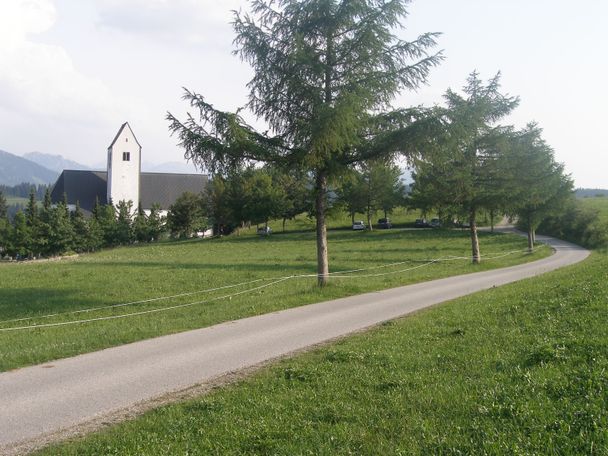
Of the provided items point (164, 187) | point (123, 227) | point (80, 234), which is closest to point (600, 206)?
point (123, 227)

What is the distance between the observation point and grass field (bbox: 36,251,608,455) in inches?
185

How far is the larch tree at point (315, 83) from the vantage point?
51.0 feet

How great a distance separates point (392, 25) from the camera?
1630 cm

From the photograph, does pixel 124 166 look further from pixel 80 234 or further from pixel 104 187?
pixel 80 234

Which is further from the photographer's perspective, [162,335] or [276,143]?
[276,143]

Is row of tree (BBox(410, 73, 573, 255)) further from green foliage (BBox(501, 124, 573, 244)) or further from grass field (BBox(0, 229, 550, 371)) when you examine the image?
grass field (BBox(0, 229, 550, 371))

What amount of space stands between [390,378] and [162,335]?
19.4 ft

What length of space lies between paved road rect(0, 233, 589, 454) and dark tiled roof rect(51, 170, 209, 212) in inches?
3382

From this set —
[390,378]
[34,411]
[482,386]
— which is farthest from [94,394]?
[482,386]

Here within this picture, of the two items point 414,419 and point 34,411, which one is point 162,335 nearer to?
point 34,411

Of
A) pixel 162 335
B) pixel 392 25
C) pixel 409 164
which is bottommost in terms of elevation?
pixel 162 335

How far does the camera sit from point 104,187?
96.1m

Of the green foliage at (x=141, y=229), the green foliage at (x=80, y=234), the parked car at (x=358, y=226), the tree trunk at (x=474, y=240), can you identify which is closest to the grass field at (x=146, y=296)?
the tree trunk at (x=474, y=240)

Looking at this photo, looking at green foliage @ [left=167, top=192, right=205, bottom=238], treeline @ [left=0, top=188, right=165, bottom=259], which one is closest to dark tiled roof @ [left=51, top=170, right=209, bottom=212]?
treeline @ [left=0, top=188, right=165, bottom=259]
